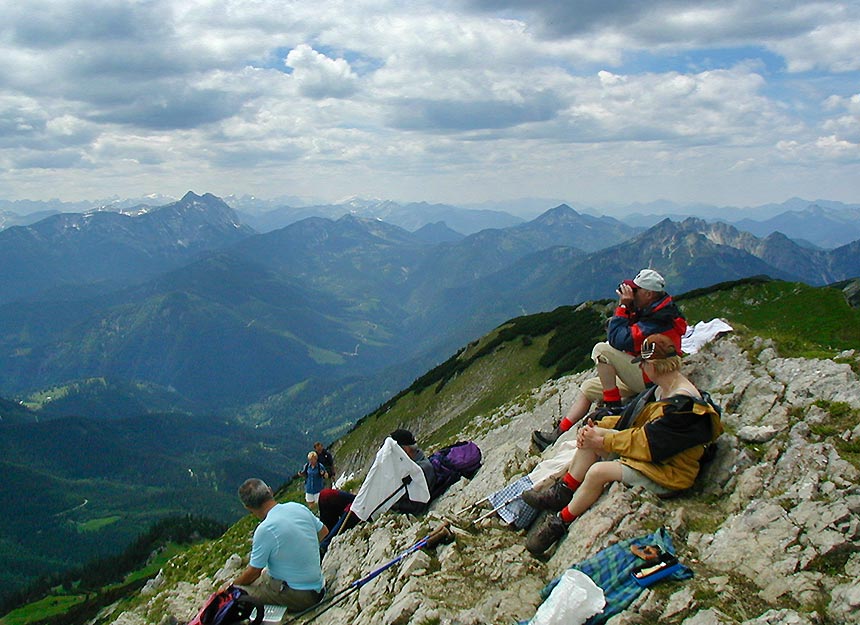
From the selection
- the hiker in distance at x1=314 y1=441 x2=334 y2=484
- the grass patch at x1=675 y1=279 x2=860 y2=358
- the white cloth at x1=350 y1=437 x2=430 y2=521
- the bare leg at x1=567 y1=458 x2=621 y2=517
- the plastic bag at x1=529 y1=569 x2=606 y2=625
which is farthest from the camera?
the grass patch at x1=675 y1=279 x2=860 y2=358

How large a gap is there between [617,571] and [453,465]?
666cm

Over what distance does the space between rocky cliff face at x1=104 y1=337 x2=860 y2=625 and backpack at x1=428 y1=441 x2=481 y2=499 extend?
1.30 meters

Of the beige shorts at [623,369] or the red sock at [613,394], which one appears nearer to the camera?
the beige shorts at [623,369]

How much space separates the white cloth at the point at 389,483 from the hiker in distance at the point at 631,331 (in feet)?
13.8

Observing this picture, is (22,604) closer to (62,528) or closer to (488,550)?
(62,528)

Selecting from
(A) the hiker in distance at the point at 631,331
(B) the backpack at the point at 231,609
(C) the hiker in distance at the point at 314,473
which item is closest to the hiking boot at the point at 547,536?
(A) the hiker in distance at the point at 631,331

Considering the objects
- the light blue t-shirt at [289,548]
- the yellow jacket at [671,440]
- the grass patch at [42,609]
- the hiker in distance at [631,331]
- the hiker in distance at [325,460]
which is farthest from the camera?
the grass patch at [42,609]

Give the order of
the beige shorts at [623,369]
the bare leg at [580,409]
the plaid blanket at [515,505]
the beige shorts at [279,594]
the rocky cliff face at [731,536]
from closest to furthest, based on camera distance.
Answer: the rocky cliff face at [731,536]
the plaid blanket at [515,505]
the beige shorts at [279,594]
the beige shorts at [623,369]
the bare leg at [580,409]

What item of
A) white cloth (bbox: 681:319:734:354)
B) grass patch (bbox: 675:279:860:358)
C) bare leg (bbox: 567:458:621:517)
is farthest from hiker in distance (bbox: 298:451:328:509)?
grass patch (bbox: 675:279:860:358)

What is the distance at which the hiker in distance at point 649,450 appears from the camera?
25.4 ft

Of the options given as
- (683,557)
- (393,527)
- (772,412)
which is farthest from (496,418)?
(683,557)

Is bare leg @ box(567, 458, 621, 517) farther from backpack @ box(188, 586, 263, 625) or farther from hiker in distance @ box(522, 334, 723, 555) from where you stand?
backpack @ box(188, 586, 263, 625)

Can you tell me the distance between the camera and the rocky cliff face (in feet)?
19.3

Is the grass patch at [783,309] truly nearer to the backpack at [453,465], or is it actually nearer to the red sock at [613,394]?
the red sock at [613,394]
